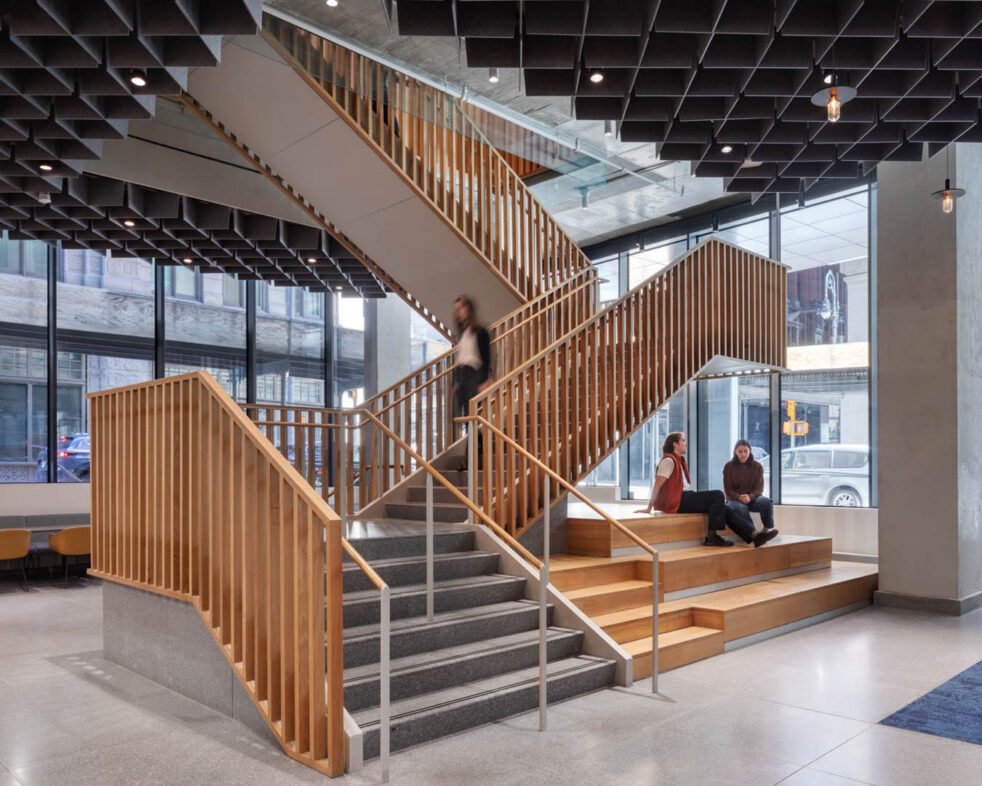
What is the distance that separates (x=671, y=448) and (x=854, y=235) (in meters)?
5.00

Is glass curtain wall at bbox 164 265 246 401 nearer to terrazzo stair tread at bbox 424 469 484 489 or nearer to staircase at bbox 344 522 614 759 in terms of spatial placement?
terrazzo stair tread at bbox 424 469 484 489

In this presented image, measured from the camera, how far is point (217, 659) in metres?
4.46

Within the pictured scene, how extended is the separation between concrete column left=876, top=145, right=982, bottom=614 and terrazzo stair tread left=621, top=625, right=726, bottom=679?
2944mm

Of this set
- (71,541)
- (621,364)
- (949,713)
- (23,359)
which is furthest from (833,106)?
(23,359)

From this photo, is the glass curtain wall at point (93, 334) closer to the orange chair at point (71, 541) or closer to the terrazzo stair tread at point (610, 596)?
the orange chair at point (71, 541)

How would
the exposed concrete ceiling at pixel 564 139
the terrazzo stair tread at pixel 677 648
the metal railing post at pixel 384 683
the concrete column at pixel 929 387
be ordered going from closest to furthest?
1. the metal railing post at pixel 384 683
2. the terrazzo stair tread at pixel 677 648
3. the exposed concrete ceiling at pixel 564 139
4. the concrete column at pixel 929 387

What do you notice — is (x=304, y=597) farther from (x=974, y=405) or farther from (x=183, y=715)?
(x=974, y=405)

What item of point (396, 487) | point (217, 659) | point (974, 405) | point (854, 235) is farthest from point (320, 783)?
point (854, 235)

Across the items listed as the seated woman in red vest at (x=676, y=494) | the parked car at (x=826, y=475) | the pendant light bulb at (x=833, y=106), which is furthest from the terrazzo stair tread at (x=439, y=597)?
the parked car at (x=826, y=475)

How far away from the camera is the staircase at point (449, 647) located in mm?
4137

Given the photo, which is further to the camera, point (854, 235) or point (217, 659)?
point (854, 235)

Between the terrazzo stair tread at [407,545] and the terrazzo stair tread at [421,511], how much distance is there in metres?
0.55

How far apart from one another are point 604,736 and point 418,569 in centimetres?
173

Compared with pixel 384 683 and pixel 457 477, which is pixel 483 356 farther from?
pixel 384 683
